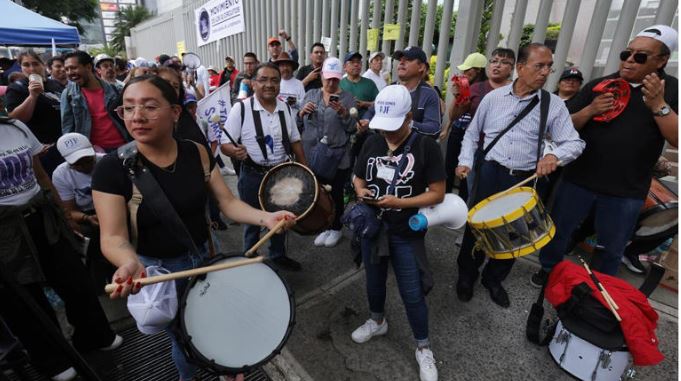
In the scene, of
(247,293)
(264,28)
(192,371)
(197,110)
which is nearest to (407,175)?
(247,293)

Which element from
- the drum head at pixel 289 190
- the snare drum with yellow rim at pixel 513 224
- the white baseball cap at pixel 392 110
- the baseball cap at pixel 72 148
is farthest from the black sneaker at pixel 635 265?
the baseball cap at pixel 72 148

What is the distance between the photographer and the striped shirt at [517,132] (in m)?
2.76

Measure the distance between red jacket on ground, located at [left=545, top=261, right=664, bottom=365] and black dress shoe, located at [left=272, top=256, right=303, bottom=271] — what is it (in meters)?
2.35

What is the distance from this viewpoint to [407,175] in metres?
2.30

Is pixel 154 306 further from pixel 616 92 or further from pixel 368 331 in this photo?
pixel 616 92

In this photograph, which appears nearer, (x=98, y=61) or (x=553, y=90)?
(x=553, y=90)

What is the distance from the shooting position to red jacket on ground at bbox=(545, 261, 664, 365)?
6.93 feet

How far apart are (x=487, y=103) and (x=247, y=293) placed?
8.50ft

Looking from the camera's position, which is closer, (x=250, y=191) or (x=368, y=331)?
(x=368, y=331)

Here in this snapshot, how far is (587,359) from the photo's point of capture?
231 centimetres

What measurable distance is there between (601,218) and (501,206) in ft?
3.53

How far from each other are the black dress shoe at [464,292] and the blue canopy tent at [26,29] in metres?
9.57

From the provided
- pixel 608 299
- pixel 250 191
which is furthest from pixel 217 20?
pixel 608 299

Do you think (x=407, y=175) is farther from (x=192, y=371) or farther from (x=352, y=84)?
(x=352, y=84)
